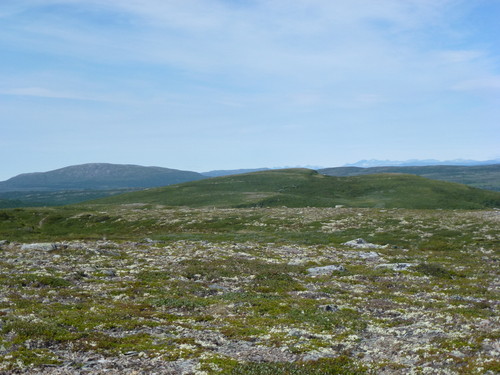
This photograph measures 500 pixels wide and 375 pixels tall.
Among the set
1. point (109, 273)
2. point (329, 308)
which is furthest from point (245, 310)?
point (109, 273)

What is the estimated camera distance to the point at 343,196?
14062 cm

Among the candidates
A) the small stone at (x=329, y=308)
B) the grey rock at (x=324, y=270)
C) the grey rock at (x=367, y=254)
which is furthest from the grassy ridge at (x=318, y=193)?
the small stone at (x=329, y=308)

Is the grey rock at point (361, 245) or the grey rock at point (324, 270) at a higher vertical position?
the grey rock at point (324, 270)

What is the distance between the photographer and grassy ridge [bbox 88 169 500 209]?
121 meters

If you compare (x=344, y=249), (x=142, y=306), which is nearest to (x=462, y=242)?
(x=344, y=249)

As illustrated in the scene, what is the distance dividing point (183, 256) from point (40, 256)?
14.1 meters

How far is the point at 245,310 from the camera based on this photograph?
75.7ft

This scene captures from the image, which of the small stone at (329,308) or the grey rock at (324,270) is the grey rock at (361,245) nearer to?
the grey rock at (324,270)

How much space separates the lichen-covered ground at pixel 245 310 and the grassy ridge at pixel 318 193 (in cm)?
7439

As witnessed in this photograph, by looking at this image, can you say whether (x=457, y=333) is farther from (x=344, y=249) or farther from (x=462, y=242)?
(x=462, y=242)

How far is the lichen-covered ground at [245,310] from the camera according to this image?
15133 millimetres

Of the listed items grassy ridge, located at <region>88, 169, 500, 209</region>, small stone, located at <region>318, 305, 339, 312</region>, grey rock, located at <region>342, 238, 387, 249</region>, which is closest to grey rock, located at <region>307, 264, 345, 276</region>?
small stone, located at <region>318, 305, 339, 312</region>

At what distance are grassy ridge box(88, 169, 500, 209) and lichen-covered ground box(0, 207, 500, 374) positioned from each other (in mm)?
74389

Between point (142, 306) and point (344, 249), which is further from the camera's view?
point (344, 249)
